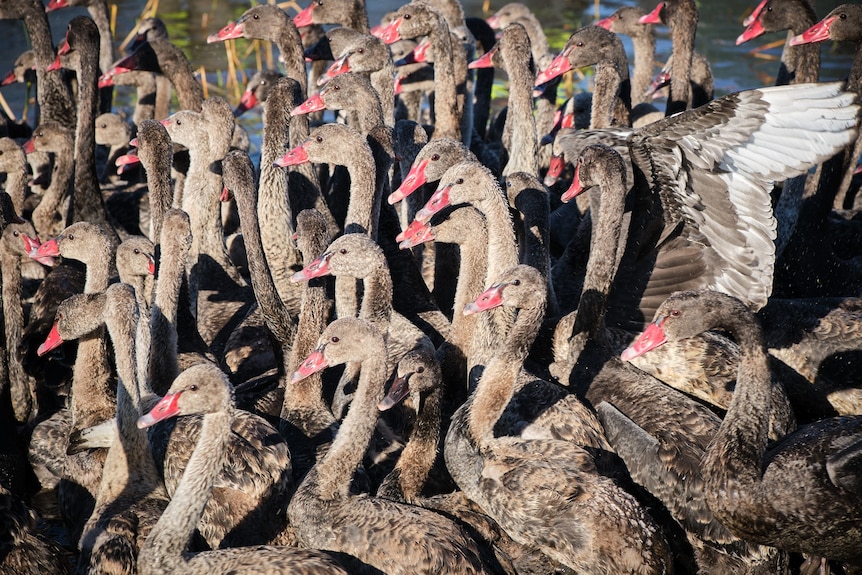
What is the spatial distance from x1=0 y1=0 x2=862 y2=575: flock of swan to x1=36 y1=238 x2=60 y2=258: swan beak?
2cm

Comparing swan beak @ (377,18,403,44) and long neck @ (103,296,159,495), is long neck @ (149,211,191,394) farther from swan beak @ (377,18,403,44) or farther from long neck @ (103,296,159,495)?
swan beak @ (377,18,403,44)

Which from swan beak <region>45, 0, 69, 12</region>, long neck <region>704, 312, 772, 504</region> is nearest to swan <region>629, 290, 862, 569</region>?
long neck <region>704, 312, 772, 504</region>

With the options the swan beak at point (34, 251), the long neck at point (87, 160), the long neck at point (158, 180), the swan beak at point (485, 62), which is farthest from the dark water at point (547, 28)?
the swan beak at point (34, 251)

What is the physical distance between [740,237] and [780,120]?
35.0 inches

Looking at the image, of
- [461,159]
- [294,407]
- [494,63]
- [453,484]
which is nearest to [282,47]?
[494,63]

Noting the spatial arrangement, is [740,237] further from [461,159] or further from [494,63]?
[494,63]

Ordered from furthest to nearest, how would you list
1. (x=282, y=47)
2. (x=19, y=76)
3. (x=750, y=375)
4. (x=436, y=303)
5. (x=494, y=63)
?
(x=19, y=76), (x=494, y=63), (x=282, y=47), (x=436, y=303), (x=750, y=375)

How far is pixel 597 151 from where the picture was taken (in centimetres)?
780

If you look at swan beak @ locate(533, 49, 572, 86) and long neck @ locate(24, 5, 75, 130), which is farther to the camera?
long neck @ locate(24, 5, 75, 130)

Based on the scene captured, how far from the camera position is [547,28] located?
64.4ft

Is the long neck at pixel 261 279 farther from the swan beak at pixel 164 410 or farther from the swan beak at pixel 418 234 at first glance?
the swan beak at pixel 164 410

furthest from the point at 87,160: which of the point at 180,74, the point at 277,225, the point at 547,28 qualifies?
the point at 547,28

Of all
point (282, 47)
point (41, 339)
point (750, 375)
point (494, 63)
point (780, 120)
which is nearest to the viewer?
point (750, 375)

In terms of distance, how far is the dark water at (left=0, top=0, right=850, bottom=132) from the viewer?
17.1 meters
